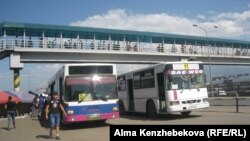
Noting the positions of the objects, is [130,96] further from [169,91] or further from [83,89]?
[83,89]

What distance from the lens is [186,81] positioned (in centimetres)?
1733

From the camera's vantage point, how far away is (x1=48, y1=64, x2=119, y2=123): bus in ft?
49.5

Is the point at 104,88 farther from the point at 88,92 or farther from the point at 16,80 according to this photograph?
the point at 16,80

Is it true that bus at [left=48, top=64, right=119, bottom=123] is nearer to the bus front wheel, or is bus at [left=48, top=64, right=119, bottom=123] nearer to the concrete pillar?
the bus front wheel

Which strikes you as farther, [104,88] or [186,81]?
[186,81]

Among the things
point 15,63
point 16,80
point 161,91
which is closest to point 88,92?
point 161,91

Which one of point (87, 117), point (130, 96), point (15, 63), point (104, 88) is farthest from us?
point (15, 63)

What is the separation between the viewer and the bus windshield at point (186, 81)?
16984 millimetres

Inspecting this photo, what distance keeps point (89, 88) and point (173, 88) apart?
425cm

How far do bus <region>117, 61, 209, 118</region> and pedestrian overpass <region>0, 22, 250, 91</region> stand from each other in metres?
27.3

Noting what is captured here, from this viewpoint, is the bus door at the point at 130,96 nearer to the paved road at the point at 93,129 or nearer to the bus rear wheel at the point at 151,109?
the bus rear wheel at the point at 151,109

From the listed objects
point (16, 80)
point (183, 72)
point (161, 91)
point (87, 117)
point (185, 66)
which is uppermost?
point (185, 66)

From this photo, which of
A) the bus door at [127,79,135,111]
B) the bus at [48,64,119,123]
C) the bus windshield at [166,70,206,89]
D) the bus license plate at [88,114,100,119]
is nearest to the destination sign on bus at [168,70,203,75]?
the bus windshield at [166,70,206,89]

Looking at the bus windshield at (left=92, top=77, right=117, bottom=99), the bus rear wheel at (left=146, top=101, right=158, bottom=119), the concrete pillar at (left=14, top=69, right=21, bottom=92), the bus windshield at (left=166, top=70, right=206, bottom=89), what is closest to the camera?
the bus windshield at (left=92, top=77, right=117, bottom=99)
